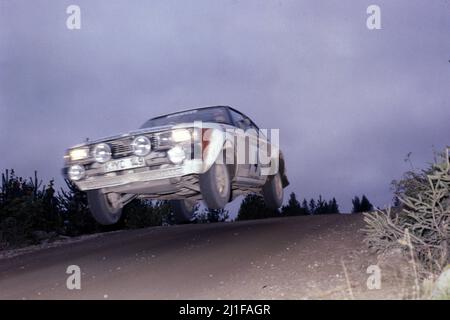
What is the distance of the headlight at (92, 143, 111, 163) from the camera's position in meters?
7.42

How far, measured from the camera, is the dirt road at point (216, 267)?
466cm

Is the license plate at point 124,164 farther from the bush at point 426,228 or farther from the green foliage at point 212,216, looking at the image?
the green foliage at point 212,216

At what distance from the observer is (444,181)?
231 inches

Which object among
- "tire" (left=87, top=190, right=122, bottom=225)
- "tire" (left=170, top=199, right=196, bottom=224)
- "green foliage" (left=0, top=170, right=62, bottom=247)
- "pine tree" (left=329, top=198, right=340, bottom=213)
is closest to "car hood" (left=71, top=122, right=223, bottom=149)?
"tire" (left=87, top=190, right=122, bottom=225)

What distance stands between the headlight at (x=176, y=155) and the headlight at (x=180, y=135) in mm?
157

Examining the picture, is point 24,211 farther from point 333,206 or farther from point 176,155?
point 333,206

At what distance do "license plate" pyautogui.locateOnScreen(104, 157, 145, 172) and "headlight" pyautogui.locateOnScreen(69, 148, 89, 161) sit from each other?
1.45ft

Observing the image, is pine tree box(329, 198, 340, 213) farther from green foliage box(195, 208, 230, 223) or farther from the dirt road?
the dirt road

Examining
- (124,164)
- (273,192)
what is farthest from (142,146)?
(273,192)

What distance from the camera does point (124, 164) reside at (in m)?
7.27

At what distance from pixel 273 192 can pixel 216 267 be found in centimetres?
493
